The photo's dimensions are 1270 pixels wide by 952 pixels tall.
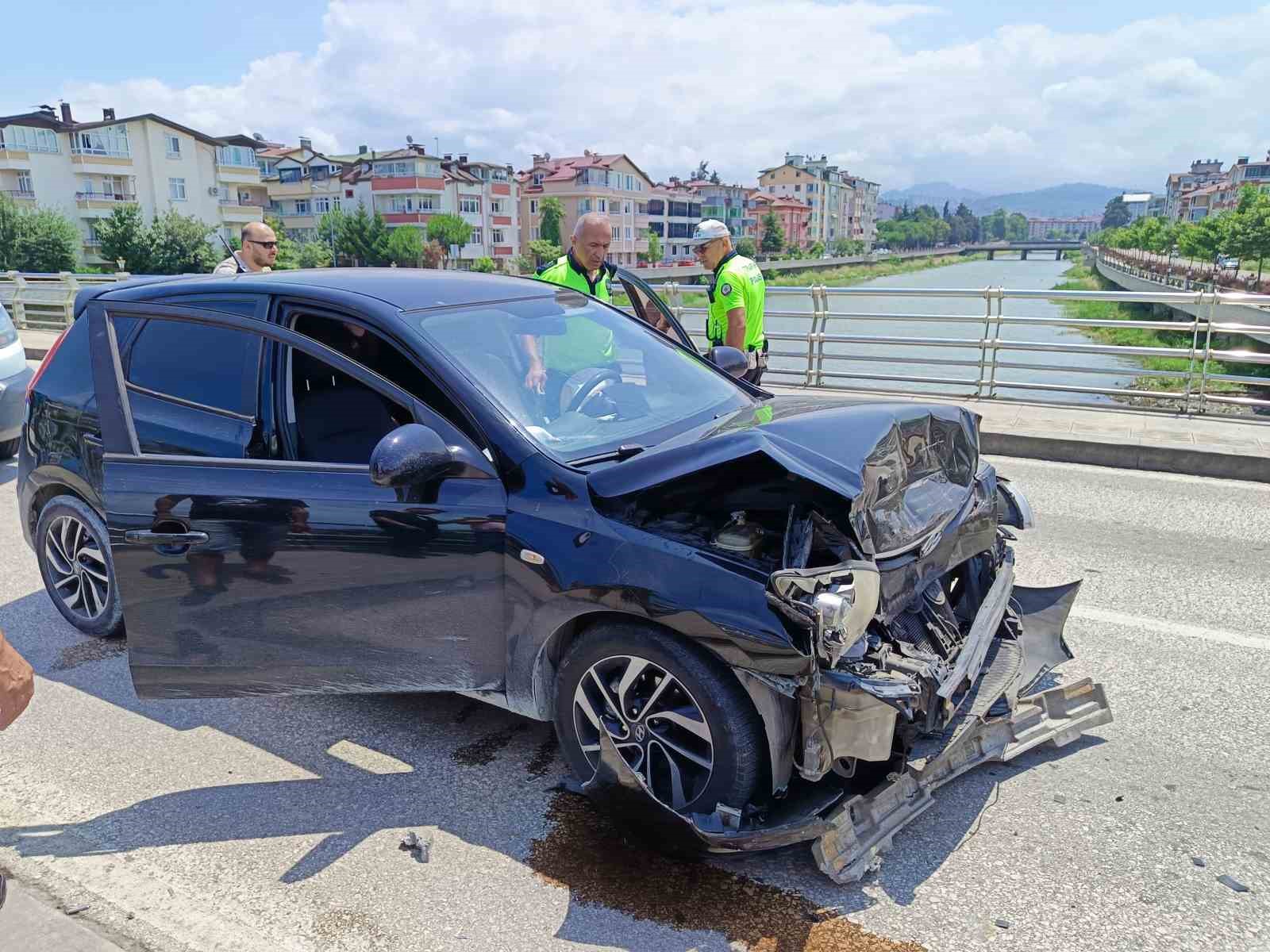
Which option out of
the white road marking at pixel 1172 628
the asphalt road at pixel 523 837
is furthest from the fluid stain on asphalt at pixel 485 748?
the white road marking at pixel 1172 628

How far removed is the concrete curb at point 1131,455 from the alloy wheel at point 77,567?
22.0ft

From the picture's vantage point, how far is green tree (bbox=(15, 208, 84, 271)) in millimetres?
63812

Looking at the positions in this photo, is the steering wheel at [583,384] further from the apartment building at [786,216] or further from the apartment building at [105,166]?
the apartment building at [786,216]

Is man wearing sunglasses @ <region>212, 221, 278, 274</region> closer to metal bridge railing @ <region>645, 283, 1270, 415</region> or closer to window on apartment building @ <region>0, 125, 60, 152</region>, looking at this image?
metal bridge railing @ <region>645, 283, 1270, 415</region>

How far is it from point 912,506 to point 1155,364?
1585 inches

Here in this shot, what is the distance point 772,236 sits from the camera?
149000 millimetres

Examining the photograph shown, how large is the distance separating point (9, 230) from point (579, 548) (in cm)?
7487

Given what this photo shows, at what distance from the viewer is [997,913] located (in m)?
2.70

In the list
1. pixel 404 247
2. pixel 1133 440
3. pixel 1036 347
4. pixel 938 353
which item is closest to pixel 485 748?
pixel 1133 440

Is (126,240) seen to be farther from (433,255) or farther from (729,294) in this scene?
(729,294)

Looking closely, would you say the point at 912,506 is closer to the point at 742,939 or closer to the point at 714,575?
the point at 714,575

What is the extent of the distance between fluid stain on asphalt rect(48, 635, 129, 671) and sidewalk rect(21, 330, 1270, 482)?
208 inches

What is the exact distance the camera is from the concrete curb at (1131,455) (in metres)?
7.96

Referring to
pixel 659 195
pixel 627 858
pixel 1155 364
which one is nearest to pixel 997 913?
pixel 627 858
